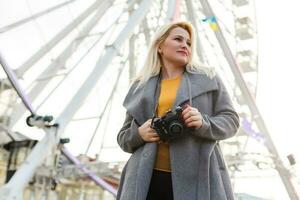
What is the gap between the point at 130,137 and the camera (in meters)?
1.65

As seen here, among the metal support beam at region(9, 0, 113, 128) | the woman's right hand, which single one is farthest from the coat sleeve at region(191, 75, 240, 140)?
the metal support beam at region(9, 0, 113, 128)

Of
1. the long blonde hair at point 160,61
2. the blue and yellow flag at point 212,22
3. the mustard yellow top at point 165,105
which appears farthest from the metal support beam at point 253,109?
the mustard yellow top at point 165,105

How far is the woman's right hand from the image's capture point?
61.0 inches

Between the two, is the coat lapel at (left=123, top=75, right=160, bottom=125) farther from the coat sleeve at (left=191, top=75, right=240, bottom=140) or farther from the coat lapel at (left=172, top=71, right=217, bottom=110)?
the coat sleeve at (left=191, top=75, right=240, bottom=140)

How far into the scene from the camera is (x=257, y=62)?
11.3 metres

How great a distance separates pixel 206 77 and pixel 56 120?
4140 mm

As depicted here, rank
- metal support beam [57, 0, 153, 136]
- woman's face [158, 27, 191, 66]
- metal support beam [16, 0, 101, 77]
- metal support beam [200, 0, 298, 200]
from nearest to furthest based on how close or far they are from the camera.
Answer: woman's face [158, 27, 191, 66]
metal support beam [57, 0, 153, 136]
metal support beam [16, 0, 101, 77]
metal support beam [200, 0, 298, 200]

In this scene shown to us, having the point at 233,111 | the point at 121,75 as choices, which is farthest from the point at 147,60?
the point at 121,75

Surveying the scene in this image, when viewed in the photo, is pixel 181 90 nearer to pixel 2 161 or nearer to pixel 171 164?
pixel 171 164

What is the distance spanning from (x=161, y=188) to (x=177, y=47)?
1.54 ft

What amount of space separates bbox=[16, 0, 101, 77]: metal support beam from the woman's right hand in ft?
21.5

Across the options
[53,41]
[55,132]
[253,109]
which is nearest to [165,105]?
[55,132]

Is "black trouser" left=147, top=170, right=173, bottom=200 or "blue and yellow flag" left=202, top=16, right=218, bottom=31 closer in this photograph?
"black trouser" left=147, top=170, right=173, bottom=200

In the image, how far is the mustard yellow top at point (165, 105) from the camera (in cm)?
157
